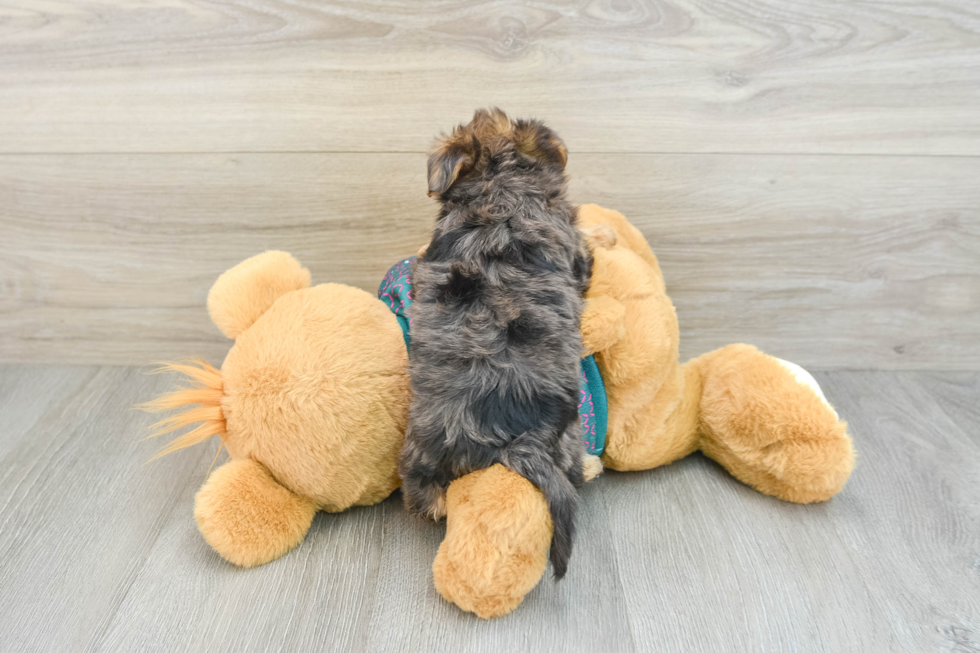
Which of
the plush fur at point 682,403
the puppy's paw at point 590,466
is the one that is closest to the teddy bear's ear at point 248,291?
the plush fur at point 682,403

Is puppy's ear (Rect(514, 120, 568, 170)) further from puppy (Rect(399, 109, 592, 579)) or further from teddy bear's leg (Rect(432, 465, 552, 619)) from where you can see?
teddy bear's leg (Rect(432, 465, 552, 619))

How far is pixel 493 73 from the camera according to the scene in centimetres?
97

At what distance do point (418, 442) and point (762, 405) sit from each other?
47 centimetres

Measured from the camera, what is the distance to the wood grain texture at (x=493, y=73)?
0.95m

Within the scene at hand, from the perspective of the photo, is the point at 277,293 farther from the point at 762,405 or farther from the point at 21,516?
the point at 762,405

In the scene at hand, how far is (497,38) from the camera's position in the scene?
3.13ft

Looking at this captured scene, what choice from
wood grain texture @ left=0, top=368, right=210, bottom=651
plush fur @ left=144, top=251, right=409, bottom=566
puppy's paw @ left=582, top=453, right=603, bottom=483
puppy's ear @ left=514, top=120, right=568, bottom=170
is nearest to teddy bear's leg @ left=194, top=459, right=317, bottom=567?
plush fur @ left=144, top=251, right=409, bottom=566

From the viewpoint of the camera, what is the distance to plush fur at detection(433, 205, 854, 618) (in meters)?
0.80

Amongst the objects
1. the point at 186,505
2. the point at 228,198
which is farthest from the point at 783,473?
the point at 228,198

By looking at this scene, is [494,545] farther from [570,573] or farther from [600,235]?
[600,235]

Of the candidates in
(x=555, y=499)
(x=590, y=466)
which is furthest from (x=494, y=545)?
(x=590, y=466)

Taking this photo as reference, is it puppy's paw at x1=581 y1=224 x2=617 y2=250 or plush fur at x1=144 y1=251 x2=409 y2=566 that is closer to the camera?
plush fur at x1=144 y1=251 x2=409 y2=566

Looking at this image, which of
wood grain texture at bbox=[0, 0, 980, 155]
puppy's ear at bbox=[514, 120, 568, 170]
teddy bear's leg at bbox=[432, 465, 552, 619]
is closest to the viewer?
teddy bear's leg at bbox=[432, 465, 552, 619]

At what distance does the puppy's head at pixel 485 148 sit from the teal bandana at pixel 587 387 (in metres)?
0.15
